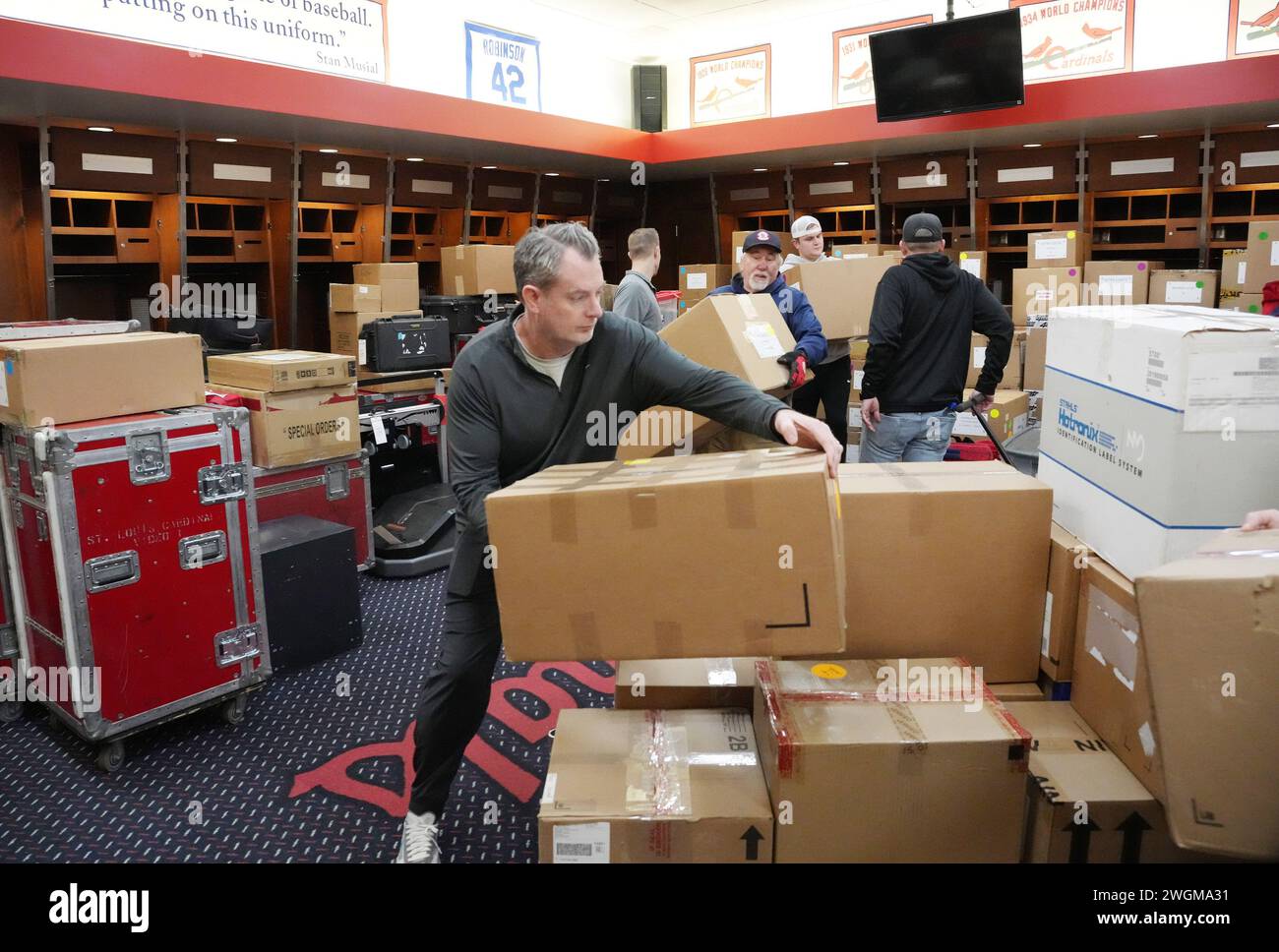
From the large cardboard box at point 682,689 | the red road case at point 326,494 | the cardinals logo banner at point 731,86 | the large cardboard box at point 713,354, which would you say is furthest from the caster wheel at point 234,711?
the cardinals logo banner at point 731,86

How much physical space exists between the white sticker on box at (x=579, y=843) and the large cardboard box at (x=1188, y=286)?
5.87 metres

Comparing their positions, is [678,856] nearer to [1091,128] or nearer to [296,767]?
[296,767]

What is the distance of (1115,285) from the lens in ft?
20.5

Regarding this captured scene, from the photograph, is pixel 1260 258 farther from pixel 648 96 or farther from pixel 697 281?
pixel 648 96

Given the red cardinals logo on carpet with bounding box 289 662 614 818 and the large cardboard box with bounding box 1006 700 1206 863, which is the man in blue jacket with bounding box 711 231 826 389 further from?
the large cardboard box with bounding box 1006 700 1206 863

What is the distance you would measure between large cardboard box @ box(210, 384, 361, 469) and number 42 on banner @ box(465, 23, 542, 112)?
467cm

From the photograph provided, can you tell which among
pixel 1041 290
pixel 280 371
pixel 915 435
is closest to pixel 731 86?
pixel 1041 290

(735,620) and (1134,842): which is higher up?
(735,620)

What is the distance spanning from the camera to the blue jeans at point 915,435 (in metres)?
3.69

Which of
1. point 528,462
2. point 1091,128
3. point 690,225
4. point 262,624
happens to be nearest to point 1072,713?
point 528,462

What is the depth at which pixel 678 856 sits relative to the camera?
4.90ft

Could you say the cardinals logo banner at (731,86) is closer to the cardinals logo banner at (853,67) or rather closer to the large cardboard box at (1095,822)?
the cardinals logo banner at (853,67)
